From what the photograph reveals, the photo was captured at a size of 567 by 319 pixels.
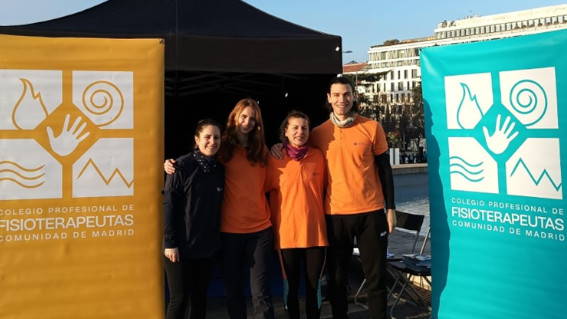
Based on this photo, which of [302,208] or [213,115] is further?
[213,115]

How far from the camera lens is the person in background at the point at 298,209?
132 inches

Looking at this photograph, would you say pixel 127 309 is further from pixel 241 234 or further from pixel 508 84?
pixel 508 84

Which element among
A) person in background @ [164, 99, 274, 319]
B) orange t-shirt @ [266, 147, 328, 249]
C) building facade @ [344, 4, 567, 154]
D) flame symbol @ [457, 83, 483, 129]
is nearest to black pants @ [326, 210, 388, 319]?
orange t-shirt @ [266, 147, 328, 249]

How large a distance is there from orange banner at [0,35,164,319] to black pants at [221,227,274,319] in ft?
1.56

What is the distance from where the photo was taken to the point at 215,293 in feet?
15.7

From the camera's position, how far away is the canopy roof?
12.3 feet

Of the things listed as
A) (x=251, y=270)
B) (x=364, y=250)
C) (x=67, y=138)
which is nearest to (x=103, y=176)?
(x=67, y=138)

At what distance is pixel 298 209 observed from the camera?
3.36 metres

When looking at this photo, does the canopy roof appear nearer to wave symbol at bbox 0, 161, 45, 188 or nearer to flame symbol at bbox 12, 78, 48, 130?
flame symbol at bbox 12, 78, 48, 130

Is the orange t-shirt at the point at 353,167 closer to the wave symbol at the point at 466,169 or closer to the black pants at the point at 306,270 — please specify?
the black pants at the point at 306,270

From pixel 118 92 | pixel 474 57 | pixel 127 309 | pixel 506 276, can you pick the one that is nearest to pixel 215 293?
pixel 127 309

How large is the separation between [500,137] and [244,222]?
1.68 metres

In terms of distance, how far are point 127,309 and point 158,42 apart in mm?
1721

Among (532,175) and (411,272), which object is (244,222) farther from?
(532,175)
